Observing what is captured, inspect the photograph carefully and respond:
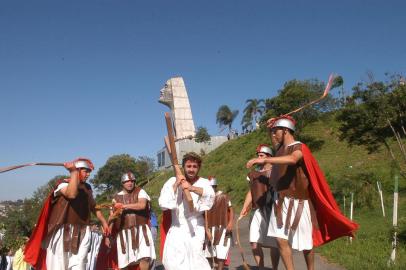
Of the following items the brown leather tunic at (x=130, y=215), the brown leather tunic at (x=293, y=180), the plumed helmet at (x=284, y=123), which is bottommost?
the brown leather tunic at (x=130, y=215)

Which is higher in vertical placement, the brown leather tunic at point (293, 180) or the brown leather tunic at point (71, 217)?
the brown leather tunic at point (293, 180)

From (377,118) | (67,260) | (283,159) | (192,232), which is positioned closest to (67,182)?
(67,260)

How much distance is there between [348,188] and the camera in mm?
17562

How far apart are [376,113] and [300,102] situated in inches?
551

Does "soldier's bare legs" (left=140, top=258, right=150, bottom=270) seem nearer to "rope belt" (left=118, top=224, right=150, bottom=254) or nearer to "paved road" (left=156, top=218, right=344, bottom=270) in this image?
"rope belt" (left=118, top=224, right=150, bottom=254)

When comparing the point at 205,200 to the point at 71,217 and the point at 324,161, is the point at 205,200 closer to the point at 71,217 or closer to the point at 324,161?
the point at 71,217

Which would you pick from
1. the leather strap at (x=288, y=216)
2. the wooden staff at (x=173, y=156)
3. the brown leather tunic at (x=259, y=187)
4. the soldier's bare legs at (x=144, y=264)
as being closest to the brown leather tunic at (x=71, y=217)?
the soldier's bare legs at (x=144, y=264)

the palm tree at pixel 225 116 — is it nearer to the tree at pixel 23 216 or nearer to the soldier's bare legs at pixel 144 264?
the tree at pixel 23 216

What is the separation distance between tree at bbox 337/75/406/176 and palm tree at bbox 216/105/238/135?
152 ft

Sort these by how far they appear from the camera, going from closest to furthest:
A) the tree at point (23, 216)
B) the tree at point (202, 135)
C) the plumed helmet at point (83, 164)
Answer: the plumed helmet at point (83, 164)
the tree at point (202, 135)
the tree at point (23, 216)

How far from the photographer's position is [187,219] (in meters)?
5.20

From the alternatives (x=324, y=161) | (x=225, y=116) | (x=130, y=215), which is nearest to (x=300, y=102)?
(x=324, y=161)

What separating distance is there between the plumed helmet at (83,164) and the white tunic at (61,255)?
30 cm

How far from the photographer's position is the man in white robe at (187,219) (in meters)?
4.98
